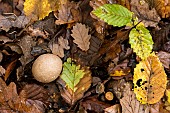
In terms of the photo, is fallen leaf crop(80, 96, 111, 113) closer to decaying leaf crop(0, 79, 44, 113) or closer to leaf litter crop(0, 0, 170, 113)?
leaf litter crop(0, 0, 170, 113)

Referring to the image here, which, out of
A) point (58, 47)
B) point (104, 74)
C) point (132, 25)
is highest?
point (132, 25)

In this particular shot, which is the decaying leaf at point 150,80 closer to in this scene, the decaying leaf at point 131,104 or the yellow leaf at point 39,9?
the decaying leaf at point 131,104

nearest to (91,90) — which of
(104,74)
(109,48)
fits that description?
(104,74)

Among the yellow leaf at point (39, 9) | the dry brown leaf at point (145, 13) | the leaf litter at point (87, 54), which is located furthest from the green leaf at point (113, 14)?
the yellow leaf at point (39, 9)

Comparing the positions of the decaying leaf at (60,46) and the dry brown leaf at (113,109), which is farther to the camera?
the decaying leaf at (60,46)

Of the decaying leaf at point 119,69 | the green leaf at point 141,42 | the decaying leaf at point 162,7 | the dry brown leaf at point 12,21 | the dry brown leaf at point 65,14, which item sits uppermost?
the decaying leaf at point 162,7

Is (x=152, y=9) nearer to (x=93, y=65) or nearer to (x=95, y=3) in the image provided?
(x=95, y=3)

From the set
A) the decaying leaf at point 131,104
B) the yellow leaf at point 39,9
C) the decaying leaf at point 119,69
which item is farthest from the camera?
the yellow leaf at point 39,9
